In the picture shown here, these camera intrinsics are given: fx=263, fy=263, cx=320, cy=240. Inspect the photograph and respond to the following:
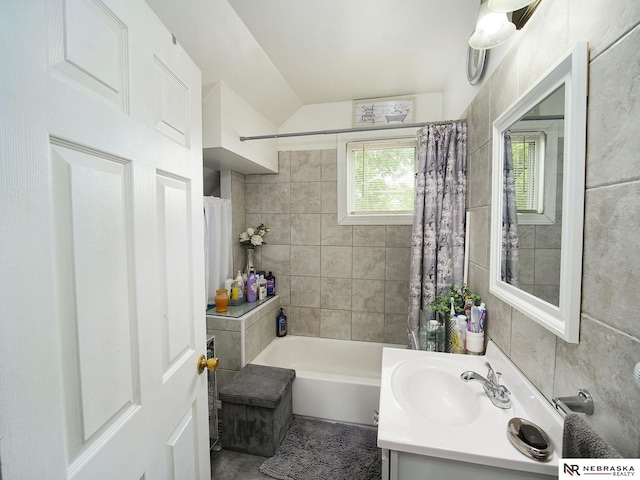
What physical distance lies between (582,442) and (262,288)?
2.20 metres

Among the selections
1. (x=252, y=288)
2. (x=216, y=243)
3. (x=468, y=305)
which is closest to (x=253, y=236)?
(x=216, y=243)

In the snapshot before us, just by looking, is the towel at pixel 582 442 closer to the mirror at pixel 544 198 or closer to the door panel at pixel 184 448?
the mirror at pixel 544 198

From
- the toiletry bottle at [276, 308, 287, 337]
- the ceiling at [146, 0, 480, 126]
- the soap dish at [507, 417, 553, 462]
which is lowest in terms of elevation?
the toiletry bottle at [276, 308, 287, 337]

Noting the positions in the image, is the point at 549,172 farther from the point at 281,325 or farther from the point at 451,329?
the point at 281,325

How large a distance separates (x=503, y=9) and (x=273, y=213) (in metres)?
2.11

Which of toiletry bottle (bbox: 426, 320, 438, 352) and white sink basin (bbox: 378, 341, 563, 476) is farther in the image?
toiletry bottle (bbox: 426, 320, 438, 352)

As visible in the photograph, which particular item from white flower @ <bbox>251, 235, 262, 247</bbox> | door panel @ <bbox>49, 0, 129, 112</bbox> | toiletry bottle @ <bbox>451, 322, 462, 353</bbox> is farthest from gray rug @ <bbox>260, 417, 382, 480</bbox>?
door panel @ <bbox>49, 0, 129, 112</bbox>

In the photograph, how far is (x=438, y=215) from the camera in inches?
70.6

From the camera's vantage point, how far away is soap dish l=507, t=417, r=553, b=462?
0.72 meters

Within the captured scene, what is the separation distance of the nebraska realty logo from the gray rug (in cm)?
128

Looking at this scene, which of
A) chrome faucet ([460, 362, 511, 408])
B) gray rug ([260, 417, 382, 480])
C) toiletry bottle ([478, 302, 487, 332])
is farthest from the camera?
gray rug ([260, 417, 382, 480])

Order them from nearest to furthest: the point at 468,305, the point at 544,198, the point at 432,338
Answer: the point at 544,198
the point at 468,305
the point at 432,338

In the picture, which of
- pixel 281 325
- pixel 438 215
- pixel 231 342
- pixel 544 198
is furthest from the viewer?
pixel 281 325

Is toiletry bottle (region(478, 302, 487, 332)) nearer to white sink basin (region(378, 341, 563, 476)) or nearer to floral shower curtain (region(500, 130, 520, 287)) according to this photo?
white sink basin (region(378, 341, 563, 476))
